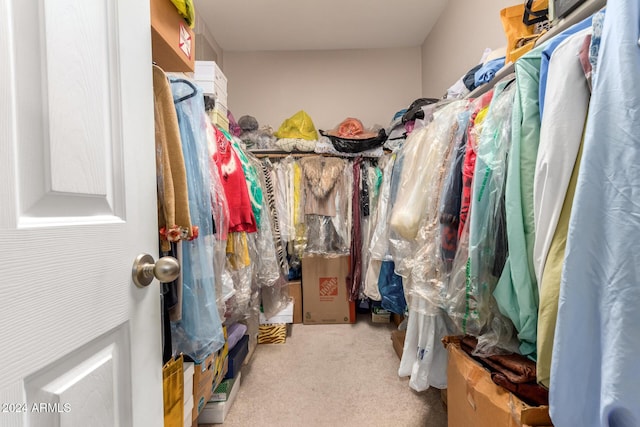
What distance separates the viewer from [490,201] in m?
0.82

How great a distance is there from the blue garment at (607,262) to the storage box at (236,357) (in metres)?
1.40

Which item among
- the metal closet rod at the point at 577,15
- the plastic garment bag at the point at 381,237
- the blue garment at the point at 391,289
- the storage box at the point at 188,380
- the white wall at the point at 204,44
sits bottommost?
the storage box at the point at 188,380

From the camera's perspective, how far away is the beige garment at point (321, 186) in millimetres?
2335

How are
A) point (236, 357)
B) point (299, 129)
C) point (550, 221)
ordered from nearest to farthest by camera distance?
point (550, 221), point (236, 357), point (299, 129)

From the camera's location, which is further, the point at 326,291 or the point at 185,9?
the point at 326,291

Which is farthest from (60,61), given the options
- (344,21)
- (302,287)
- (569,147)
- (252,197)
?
(344,21)

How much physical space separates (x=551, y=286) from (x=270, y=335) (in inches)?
74.7

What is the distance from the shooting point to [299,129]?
2.57 meters

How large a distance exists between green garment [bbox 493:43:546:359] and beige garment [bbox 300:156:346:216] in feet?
5.45

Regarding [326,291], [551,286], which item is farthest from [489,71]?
[326,291]

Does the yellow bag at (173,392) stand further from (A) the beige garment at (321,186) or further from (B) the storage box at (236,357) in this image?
(A) the beige garment at (321,186)

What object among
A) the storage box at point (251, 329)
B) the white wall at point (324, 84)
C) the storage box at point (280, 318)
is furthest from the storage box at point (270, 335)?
the white wall at point (324, 84)

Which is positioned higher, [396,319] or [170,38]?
[170,38]

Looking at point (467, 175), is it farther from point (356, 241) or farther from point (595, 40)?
point (356, 241)
